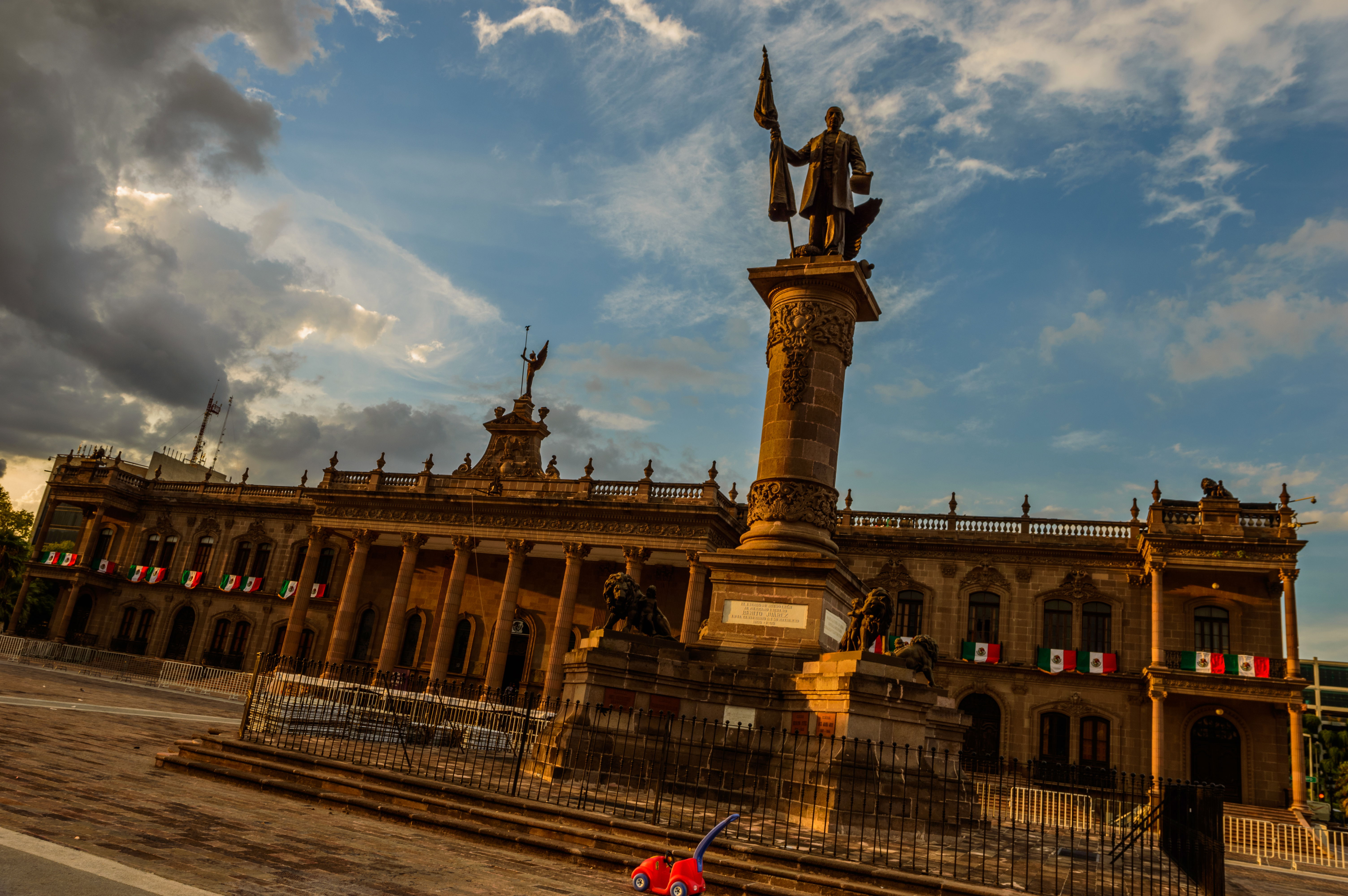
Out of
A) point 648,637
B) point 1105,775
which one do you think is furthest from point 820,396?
point 1105,775

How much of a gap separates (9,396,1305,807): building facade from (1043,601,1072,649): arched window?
0.07 meters

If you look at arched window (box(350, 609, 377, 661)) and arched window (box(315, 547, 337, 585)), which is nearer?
arched window (box(350, 609, 377, 661))

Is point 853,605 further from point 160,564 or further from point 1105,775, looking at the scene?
point 160,564

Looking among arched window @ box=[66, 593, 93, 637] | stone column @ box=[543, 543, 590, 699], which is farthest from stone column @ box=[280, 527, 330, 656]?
arched window @ box=[66, 593, 93, 637]

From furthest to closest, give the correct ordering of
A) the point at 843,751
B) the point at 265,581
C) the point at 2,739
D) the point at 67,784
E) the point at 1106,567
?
1. the point at 265,581
2. the point at 1106,567
3. the point at 2,739
4. the point at 843,751
5. the point at 67,784

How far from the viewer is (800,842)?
8.77 metres

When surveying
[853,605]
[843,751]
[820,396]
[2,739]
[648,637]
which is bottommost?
[2,739]

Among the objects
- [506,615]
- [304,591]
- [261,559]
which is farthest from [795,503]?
[261,559]

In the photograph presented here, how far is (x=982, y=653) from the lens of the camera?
108 feet

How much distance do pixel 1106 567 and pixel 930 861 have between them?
27655 mm

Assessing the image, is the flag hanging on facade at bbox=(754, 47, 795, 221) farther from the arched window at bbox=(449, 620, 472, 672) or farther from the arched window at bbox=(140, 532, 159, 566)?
the arched window at bbox=(140, 532, 159, 566)

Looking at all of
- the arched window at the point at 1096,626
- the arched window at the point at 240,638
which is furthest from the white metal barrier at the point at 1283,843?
the arched window at the point at 240,638

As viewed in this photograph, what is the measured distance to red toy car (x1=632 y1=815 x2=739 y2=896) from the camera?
20.9 ft

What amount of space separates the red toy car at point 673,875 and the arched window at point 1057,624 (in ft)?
98.4
